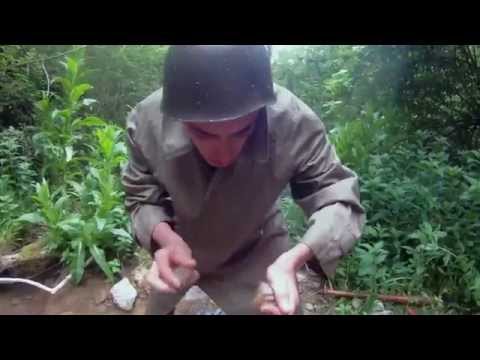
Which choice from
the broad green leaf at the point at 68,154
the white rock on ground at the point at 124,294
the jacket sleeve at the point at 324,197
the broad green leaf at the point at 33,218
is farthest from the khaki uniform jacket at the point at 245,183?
the broad green leaf at the point at 68,154

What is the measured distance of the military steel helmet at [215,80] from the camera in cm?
69

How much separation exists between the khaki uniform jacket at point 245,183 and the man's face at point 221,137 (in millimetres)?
56

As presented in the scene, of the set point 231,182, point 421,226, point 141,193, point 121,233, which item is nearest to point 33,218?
point 121,233

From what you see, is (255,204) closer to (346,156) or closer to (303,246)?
(303,246)

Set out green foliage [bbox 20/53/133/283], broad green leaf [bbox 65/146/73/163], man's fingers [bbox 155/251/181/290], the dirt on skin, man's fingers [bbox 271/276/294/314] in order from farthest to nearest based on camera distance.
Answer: broad green leaf [bbox 65/146/73/163], green foliage [bbox 20/53/133/283], the dirt on skin, man's fingers [bbox 155/251/181/290], man's fingers [bbox 271/276/294/314]

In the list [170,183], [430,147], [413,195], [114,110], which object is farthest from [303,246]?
[114,110]

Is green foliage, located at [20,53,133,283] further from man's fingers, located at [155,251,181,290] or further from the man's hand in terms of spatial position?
the man's hand

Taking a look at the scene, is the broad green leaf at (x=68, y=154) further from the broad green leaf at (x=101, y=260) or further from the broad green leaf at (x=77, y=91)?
the broad green leaf at (x=101, y=260)

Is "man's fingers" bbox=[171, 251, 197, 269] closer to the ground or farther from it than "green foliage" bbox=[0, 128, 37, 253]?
farther from it

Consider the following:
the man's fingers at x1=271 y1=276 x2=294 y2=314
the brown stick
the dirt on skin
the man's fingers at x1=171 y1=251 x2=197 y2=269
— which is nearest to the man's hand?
the man's fingers at x1=271 y1=276 x2=294 y2=314

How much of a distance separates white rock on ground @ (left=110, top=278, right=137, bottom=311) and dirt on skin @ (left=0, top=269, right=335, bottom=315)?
15mm

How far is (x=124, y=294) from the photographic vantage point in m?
1.39

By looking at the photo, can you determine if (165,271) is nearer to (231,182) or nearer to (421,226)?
(231,182)

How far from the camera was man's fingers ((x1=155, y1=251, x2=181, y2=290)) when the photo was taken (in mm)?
806
